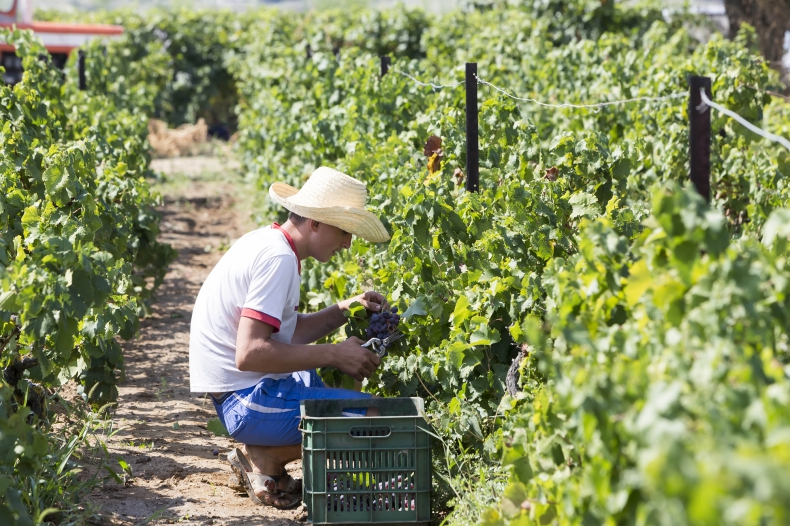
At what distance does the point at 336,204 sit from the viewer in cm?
367

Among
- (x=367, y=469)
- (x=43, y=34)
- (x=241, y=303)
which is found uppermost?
(x=43, y=34)

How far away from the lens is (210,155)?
1507 centimetres

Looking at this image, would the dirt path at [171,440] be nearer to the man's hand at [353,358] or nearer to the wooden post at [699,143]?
the man's hand at [353,358]

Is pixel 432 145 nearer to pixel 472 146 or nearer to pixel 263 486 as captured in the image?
pixel 472 146

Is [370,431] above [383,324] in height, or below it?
below

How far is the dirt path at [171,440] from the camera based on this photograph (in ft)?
11.5

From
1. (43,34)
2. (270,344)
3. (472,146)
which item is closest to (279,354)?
(270,344)

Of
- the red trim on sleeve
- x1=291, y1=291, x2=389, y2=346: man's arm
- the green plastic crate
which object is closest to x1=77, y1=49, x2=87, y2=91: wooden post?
x1=291, y1=291, x2=389, y2=346: man's arm

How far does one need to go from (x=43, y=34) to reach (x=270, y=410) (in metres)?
12.9

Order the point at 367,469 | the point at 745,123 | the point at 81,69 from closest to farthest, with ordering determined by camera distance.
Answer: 1. the point at 745,123
2. the point at 367,469
3. the point at 81,69

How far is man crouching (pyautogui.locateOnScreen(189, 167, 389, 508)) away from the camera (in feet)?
11.2

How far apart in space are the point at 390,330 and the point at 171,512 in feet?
3.23

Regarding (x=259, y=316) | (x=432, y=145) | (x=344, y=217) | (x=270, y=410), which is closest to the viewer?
(x=259, y=316)

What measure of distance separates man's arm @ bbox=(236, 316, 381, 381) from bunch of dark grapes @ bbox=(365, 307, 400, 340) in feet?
0.57
